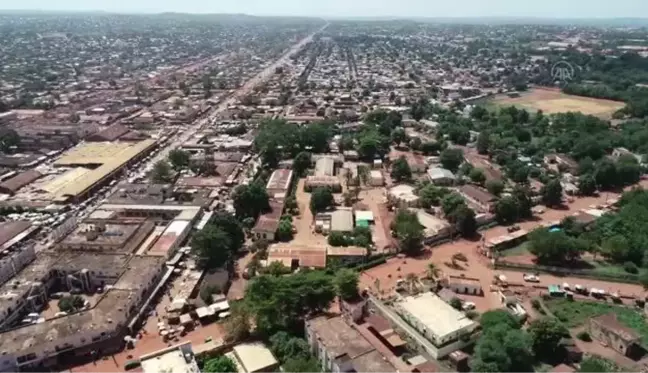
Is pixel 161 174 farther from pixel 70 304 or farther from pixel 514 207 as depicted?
pixel 514 207

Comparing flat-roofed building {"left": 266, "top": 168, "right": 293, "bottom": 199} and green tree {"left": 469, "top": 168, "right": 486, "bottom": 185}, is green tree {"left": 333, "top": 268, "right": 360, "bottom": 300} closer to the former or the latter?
flat-roofed building {"left": 266, "top": 168, "right": 293, "bottom": 199}

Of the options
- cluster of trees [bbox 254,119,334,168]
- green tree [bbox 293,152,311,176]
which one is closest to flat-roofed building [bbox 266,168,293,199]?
green tree [bbox 293,152,311,176]

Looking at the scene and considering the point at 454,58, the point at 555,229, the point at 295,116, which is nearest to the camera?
the point at 555,229

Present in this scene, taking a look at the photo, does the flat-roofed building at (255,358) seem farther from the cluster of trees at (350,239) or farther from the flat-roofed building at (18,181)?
the flat-roofed building at (18,181)

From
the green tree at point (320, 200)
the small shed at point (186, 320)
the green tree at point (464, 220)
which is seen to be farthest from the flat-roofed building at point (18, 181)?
the green tree at point (464, 220)

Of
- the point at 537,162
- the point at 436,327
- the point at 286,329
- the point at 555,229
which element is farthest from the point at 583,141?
the point at 286,329

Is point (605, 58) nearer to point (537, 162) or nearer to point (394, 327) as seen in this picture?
point (537, 162)

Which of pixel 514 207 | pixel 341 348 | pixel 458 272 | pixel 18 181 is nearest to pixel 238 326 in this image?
pixel 341 348

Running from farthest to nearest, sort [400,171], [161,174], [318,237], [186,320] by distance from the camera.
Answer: [400,171], [161,174], [318,237], [186,320]
